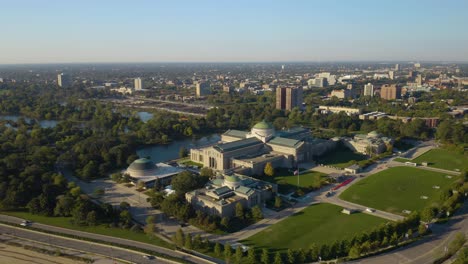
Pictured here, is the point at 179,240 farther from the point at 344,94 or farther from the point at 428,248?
the point at 344,94

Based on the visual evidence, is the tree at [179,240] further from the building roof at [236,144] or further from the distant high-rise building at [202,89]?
the distant high-rise building at [202,89]

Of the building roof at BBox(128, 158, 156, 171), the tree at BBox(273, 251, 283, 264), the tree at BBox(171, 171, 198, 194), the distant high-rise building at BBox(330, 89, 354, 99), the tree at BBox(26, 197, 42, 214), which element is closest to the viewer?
the tree at BBox(273, 251, 283, 264)

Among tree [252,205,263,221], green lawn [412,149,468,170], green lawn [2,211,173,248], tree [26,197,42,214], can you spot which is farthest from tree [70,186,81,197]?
green lawn [412,149,468,170]

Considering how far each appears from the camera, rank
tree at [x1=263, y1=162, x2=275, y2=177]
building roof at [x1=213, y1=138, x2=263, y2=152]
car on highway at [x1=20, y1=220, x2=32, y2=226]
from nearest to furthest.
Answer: car on highway at [x1=20, y1=220, x2=32, y2=226] < tree at [x1=263, y1=162, x2=275, y2=177] < building roof at [x1=213, y1=138, x2=263, y2=152]

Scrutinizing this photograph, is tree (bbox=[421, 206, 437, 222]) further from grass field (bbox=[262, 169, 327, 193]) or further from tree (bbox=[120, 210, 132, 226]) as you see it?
tree (bbox=[120, 210, 132, 226])

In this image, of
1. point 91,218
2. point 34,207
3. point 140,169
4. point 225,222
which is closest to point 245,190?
point 225,222

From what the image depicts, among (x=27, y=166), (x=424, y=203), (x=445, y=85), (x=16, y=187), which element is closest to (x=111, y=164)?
(x=27, y=166)
